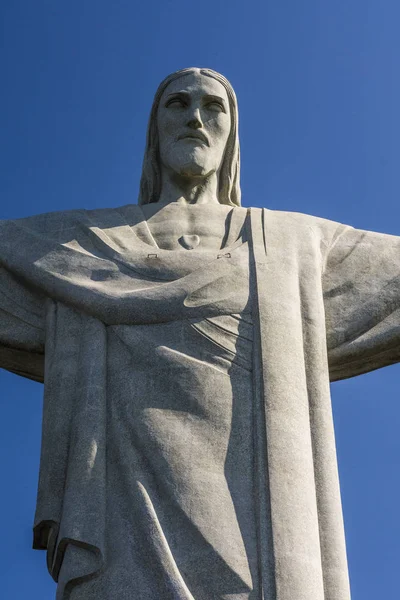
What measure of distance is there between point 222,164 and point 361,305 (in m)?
2.66

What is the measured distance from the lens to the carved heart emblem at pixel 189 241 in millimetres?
14298

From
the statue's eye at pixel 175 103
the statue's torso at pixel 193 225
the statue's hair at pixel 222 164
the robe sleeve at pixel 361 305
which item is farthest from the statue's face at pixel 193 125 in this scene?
the robe sleeve at pixel 361 305

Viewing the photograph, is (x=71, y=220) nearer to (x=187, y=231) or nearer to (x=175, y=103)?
(x=187, y=231)

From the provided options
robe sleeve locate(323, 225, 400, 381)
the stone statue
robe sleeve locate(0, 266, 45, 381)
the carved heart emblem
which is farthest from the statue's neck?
robe sleeve locate(0, 266, 45, 381)

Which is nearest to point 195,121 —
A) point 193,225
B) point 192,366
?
point 193,225

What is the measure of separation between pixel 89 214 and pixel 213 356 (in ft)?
9.02

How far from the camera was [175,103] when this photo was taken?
1566 cm

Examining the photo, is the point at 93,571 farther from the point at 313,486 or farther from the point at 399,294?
the point at 399,294

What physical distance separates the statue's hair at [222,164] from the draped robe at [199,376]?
0.80 metres

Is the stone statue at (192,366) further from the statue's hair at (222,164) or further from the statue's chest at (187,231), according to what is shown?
the statue's hair at (222,164)

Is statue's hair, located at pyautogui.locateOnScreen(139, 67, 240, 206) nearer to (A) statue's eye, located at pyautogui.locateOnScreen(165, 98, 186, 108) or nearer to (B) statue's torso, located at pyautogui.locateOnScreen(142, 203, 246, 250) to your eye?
(A) statue's eye, located at pyautogui.locateOnScreen(165, 98, 186, 108)

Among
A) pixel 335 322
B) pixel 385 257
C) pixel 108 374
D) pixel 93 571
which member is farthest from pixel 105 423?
pixel 385 257

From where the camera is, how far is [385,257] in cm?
1476

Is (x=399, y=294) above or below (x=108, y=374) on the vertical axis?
A: above
